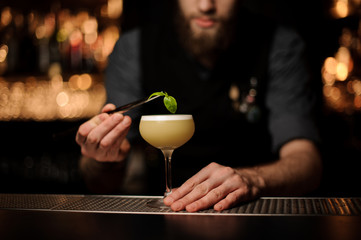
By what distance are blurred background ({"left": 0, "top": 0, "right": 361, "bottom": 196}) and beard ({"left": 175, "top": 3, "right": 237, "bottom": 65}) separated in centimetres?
144

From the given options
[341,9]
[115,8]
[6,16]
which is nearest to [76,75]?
[115,8]

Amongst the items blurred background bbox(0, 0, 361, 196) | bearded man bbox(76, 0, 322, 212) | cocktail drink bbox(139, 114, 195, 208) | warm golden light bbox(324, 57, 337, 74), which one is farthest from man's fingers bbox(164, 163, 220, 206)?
warm golden light bbox(324, 57, 337, 74)

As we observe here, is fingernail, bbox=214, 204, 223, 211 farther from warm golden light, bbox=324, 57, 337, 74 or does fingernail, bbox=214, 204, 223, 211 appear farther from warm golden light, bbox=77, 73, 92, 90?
warm golden light, bbox=77, 73, 92, 90

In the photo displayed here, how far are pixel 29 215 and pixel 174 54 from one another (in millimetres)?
1367

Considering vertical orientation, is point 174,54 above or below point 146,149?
above

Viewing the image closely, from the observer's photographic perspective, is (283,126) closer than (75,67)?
Yes

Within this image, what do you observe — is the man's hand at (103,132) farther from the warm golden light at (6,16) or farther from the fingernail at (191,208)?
the warm golden light at (6,16)

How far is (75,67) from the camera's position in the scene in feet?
12.5

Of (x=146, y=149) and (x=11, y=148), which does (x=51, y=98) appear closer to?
(x=11, y=148)

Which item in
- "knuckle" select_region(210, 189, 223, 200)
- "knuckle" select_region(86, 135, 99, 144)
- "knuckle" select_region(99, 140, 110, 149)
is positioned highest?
A: "knuckle" select_region(86, 135, 99, 144)

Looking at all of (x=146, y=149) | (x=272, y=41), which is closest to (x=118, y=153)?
(x=272, y=41)

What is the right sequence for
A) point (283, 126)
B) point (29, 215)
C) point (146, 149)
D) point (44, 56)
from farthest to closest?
point (44, 56), point (146, 149), point (283, 126), point (29, 215)

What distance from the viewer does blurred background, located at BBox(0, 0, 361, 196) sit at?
3.39 meters

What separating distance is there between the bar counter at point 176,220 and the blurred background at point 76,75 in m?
2.33
